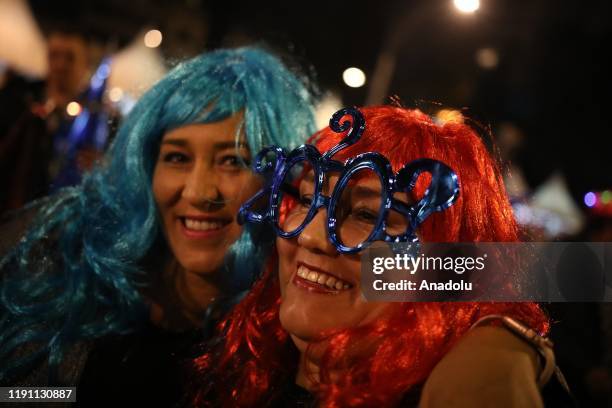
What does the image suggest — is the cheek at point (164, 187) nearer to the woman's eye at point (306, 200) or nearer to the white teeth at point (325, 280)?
the woman's eye at point (306, 200)

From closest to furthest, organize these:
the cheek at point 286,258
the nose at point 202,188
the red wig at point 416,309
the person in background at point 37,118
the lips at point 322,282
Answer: the red wig at point 416,309
the lips at point 322,282
the cheek at point 286,258
the nose at point 202,188
the person in background at point 37,118

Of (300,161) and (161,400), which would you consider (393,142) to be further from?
(161,400)

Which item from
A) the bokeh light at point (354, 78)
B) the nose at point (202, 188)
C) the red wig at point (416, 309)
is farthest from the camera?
the bokeh light at point (354, 78)

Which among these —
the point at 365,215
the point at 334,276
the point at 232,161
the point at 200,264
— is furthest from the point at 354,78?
the point at 334,276

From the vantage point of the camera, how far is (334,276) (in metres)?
1.59

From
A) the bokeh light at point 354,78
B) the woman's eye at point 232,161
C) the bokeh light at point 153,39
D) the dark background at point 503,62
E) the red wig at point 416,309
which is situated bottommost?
the red wig at point 416,309

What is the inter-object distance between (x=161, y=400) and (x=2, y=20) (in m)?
3.25

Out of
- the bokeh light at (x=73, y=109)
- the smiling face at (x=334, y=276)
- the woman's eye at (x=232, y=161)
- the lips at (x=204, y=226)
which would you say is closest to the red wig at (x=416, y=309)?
the smiling face at (x=334, y=276)

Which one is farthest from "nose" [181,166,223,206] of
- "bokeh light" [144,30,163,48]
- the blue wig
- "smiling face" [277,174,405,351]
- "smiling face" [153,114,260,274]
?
"bokeh light" [144,30,163,48]

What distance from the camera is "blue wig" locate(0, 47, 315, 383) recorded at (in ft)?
7.08

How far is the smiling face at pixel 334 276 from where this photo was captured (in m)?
1.55

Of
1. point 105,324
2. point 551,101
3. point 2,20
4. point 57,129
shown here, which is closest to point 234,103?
point 105,324

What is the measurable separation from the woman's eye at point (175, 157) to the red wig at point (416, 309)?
2.28 ft

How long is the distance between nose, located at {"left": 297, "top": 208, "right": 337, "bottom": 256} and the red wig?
0.21 metres
